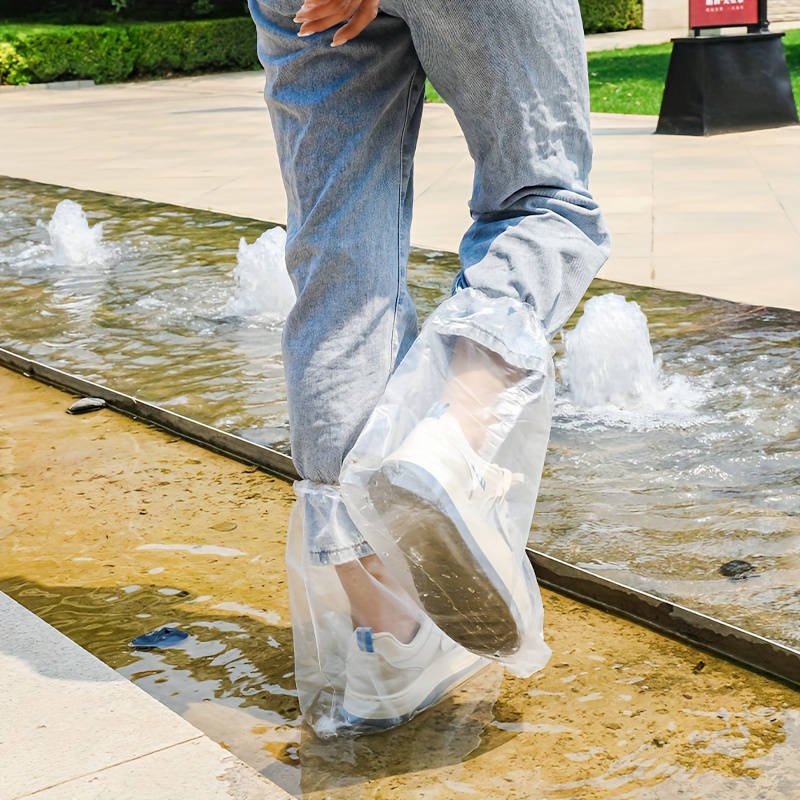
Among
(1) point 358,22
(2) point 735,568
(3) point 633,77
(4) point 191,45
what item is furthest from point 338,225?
(4) point 191,45

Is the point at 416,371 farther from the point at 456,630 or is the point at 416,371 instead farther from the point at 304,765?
the point at 304,765

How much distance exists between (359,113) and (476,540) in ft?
1.97

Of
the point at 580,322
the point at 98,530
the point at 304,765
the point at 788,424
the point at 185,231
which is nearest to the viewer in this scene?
the point at 304,765

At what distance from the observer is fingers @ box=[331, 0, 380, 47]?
1.49 metres

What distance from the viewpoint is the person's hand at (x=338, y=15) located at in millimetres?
1478

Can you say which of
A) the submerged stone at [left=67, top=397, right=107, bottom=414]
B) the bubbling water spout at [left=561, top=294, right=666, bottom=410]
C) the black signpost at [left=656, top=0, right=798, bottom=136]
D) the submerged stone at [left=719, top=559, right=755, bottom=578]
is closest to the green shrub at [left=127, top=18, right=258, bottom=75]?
the black signpost at [left=656, top=0, right=798, bottom=136]

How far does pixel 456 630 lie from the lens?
4.91ft

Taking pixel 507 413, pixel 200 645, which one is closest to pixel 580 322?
pixel 200 645

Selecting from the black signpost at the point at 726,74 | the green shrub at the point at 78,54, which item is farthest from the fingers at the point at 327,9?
the green shrub at the point at 78,54

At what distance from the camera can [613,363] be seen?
322 centimetres

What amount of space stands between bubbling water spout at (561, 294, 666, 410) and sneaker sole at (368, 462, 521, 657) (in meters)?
1.72

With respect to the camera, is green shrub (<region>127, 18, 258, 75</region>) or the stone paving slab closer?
the stone paving slab

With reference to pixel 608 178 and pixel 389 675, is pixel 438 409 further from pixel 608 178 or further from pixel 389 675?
pixel 608 178

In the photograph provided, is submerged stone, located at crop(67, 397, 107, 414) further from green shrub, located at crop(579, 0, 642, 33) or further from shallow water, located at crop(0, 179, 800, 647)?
green shrub, located at crop(579, 0, 642, 33)
